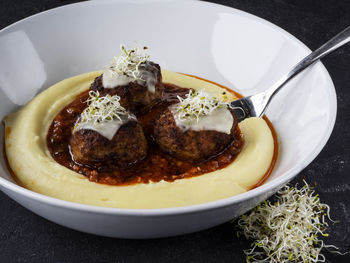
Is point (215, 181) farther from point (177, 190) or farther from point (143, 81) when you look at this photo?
point (143, 81)

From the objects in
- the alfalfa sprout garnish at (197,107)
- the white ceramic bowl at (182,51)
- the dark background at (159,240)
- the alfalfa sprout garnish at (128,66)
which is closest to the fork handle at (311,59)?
the white ceramic bowl at (182,51)

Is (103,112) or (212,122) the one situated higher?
(103,112)

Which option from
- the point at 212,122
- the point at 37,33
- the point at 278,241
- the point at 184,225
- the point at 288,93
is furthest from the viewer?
the point at 37,33

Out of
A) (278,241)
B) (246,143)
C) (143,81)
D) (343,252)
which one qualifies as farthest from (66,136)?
(343,252)

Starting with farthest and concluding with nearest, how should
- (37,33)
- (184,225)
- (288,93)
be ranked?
(37,33)
(288,93)
(184,225)

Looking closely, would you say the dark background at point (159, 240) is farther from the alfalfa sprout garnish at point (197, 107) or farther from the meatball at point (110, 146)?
the alfalfa sprout garnish at point (197, 107)

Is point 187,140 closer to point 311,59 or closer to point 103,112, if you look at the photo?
point 103,112

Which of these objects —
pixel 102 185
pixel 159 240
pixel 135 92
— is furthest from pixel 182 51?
pixel 159 240
